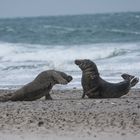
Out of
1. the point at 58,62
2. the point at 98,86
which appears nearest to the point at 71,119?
the point at 98,86

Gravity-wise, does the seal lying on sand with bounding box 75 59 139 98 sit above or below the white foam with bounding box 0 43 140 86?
above

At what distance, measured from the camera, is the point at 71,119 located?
29.2 feet

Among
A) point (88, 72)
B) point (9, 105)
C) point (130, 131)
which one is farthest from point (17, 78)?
point (130, 131)

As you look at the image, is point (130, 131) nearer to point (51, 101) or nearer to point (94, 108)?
point (94, 108)

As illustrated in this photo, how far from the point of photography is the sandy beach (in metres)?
8.10

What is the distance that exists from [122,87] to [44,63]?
857cm

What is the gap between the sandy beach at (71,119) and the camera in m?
8.10

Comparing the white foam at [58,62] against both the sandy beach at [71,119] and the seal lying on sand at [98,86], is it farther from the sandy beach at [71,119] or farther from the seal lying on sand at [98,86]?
the sandy beach at [71,119]

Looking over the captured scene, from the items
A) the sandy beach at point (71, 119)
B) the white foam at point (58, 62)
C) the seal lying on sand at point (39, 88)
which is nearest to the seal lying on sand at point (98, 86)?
the seal lying on sand at point (39, 88)

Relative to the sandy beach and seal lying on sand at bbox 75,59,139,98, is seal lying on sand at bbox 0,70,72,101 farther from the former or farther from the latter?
seal lying on sand at bbox 75,59,139,98

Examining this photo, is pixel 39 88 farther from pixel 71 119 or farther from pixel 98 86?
pixel 71 119

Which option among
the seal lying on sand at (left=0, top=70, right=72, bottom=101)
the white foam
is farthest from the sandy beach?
the white foam

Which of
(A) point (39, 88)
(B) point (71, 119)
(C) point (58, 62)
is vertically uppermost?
(B) point (71, 119)

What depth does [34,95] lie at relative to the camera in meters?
11.3
